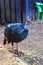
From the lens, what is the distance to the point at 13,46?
238 inches

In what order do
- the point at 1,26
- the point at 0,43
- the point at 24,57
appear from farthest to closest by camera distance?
the point at 1,26 < the point at 0,43 < the point at 24,57

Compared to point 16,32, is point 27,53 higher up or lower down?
lower down

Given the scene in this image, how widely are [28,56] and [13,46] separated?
61 centimetres

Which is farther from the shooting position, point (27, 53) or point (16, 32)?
point (27, 53)

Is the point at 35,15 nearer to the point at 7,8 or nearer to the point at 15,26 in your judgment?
the point at 7,8

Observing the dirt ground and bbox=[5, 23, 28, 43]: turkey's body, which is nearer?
the dirt ground

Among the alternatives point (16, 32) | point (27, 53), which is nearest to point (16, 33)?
point (16, 32)

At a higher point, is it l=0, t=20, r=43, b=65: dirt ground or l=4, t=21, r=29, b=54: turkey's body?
l=4, t=21, r=29, b=54: turkey's body

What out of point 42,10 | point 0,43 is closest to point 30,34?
point 0,43

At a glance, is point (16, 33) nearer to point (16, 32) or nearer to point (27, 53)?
point (16, 32)

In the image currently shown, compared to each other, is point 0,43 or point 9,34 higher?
point 9,34

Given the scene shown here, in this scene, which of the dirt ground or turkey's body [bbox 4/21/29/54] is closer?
the dirt ground

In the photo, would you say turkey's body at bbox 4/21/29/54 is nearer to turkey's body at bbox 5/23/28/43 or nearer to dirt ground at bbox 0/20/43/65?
turkey's body at bbox 5/23/28/43

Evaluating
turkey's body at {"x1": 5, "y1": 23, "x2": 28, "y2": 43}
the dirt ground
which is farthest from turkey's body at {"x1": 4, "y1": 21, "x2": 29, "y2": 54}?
the dirt ground
